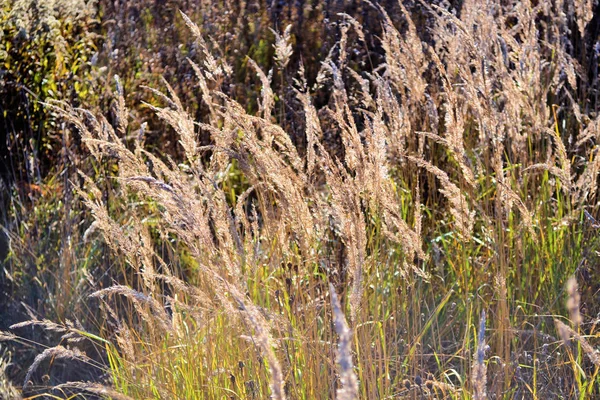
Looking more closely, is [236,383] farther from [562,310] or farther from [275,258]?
[562,310]

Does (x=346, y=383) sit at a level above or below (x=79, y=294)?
above

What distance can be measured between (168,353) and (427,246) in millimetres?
1563

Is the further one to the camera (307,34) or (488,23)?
(307,34)

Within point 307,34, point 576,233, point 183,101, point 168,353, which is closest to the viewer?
point 168,353

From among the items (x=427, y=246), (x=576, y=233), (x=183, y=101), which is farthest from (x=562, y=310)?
(x=183, y=101)

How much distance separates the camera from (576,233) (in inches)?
127

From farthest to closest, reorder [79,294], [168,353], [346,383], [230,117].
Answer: [79,294]
[168,353]
[230,117]
[346,383]

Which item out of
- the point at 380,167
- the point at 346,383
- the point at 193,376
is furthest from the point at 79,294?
the point at 346,383

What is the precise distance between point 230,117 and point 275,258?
0.80m

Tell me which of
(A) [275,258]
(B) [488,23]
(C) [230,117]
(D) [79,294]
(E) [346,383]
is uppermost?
(B) [488,23]

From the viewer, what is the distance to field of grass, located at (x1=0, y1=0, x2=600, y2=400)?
215 centimetres

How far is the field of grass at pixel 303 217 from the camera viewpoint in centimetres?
215

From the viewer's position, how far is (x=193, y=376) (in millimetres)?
2352

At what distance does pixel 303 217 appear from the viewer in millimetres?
2082
